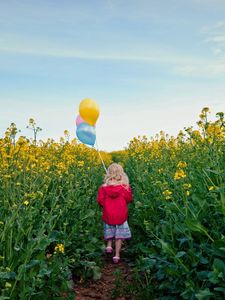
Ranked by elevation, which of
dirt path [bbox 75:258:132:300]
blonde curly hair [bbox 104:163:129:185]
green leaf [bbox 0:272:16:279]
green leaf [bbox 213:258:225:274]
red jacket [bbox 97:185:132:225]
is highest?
blonde curly hair [bbox 104:163:129:185]

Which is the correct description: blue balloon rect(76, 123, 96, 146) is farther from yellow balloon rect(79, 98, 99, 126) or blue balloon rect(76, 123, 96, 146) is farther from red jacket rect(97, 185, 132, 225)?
red jacket rect(97, 185, 132, 225)

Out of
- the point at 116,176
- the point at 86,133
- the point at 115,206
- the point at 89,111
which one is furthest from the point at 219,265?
the point at 86,133

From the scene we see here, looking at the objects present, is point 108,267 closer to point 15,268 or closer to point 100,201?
point 100,201

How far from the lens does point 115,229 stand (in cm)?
715

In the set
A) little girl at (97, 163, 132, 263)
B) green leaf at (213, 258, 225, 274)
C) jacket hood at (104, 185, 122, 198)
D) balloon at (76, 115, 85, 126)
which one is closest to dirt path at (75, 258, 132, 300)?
little girl at (97, 163, 132, 263)

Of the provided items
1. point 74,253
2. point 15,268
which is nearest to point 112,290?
point 74,253

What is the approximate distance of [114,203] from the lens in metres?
7.11

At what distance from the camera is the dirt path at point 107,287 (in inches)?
209

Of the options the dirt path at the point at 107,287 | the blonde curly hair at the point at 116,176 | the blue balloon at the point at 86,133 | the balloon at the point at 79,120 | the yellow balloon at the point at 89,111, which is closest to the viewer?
the dirt path at the point at 107,287

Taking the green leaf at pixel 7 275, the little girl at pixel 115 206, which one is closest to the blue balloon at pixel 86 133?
the little girl at pixel 115 206

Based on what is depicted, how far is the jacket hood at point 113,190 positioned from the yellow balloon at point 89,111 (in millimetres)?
4054

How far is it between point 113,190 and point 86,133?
14.0ft

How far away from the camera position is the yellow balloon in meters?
11.0

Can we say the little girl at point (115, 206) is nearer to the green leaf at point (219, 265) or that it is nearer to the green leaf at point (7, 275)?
the green leaf at point (7, 275)
